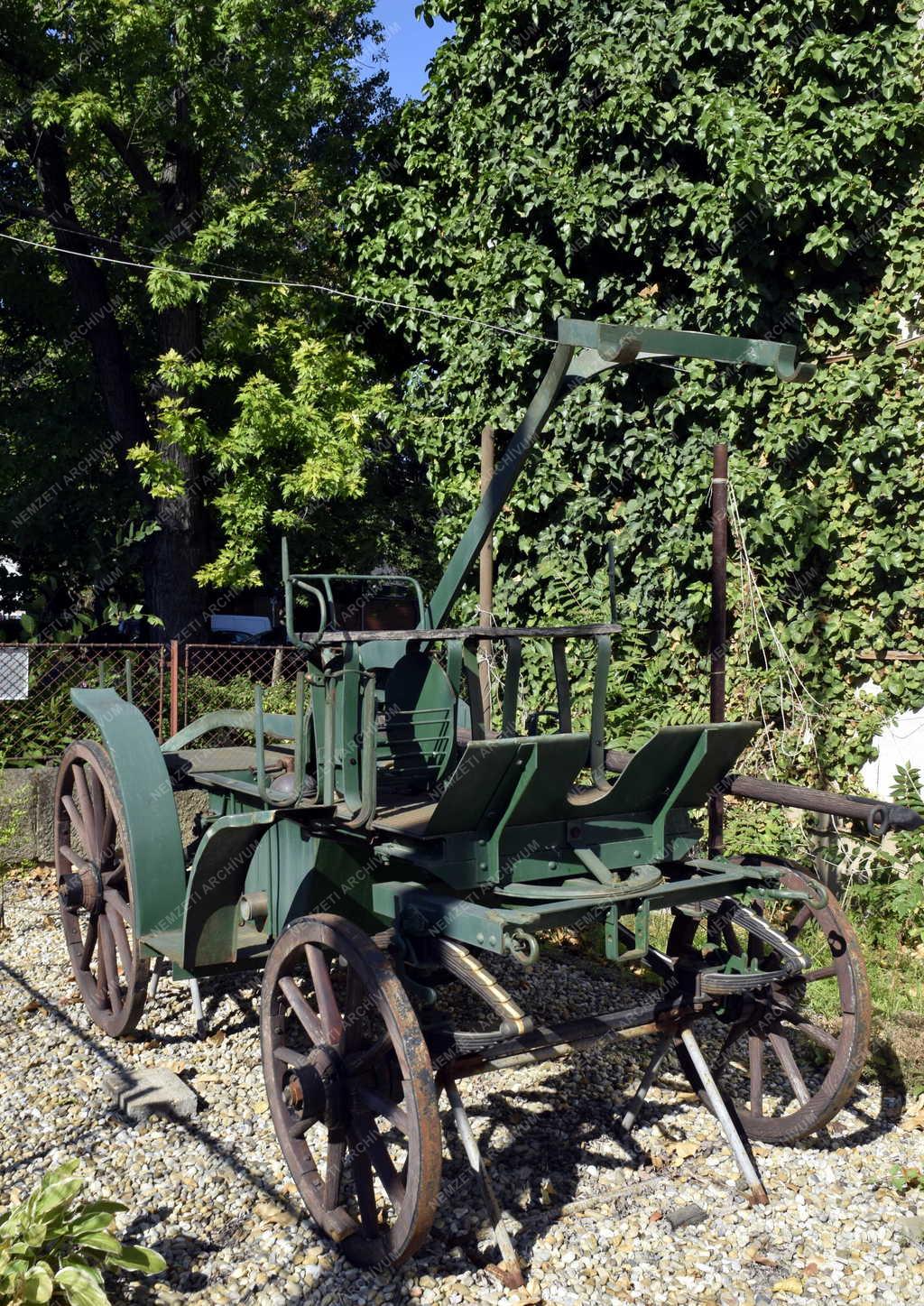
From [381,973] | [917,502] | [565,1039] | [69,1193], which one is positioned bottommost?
[69,1193]

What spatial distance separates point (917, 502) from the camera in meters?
6.72

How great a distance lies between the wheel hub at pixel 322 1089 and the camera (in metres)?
3.21

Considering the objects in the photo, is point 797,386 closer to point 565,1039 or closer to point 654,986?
point 654,986

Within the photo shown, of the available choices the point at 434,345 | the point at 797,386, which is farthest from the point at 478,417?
the point at 797,386

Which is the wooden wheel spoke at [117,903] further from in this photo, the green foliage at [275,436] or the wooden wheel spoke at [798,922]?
the green foliage at [275,436]

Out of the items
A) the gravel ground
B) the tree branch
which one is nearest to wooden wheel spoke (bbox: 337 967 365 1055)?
the gravel ground

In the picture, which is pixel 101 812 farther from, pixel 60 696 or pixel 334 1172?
pixel 60 696

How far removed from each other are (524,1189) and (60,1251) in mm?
1515

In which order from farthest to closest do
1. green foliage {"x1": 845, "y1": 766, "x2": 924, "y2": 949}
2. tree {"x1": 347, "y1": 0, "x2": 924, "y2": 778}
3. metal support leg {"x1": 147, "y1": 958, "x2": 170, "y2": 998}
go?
tree {"x1": 347, "y1": 0, "x2": 924, "y2": 778} < green foliage {"x1": 845, "y1": 766, "x2": 924, "y2": 949} < metal support leg {"x1": 147, "y1": 958, "x2": 170, "y2": 998}

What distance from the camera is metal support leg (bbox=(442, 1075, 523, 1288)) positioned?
3.18 metres

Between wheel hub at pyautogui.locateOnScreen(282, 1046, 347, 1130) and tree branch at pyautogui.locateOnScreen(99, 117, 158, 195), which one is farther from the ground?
tree branch at pyautogui.locateOnScreen(99, 117, 158, 195)

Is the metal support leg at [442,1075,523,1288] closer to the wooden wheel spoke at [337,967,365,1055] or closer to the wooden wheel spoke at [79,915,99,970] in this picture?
the wooden wheel spoke at [337,967,365,1055]

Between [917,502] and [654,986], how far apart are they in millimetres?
3327

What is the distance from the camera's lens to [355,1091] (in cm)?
326
